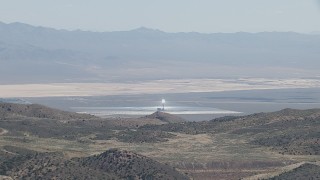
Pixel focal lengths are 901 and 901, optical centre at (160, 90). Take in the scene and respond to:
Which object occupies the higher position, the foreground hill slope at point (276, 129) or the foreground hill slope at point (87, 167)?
the foreground hill slope at point (276, 129)

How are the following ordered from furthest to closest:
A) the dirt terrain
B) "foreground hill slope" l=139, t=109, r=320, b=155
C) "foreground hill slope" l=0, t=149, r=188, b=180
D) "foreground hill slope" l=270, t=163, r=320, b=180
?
"foreground hill slope" l=139, t=109, r=320, b=155
the dirt terrain
"foreground hill slope" l=270, t=163, r=320, b=180
"foreground hill slope" l=0, t=149, r=188, b=180

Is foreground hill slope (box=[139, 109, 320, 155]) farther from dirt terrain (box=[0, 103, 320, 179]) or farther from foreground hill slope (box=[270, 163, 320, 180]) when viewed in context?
foreground hill slope (box=[270, 163, 320, 180])

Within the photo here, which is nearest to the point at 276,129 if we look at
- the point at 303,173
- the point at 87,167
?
the point at 303,173

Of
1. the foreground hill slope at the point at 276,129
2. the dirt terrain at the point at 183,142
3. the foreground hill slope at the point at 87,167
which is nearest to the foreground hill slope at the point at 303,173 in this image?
the dirt terrain at the point at 183,142

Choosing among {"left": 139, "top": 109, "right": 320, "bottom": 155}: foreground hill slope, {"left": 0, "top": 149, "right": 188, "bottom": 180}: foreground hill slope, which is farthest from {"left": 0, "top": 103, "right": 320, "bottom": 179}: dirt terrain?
{"left": 0, "top": 149, "right": 188, "bottom": 180}: foreground hill slope

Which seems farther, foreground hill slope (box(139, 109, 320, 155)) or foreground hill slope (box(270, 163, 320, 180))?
foreground hill slope (box(139, 109, 320, 155))

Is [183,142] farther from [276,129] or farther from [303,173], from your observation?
[303,173]

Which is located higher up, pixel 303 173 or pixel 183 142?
pixel 183 142

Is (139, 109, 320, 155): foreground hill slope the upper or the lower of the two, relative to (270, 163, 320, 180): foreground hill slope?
upper

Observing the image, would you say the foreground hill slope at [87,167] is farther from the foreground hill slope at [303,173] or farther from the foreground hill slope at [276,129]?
the foreground hill slope at [276,129]

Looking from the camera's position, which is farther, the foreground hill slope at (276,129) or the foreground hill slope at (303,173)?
the foreground hill slope at (276,129)

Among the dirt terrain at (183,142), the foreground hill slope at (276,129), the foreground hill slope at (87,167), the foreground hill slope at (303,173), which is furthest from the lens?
the foreground hill slope at (276,129)

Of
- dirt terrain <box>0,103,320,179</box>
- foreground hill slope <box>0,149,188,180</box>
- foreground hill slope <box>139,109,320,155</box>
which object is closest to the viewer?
foreground hill slope <box>0,149,188,180</box>
